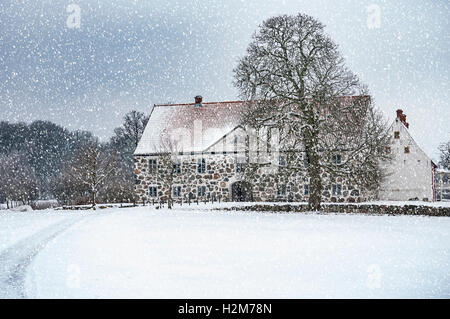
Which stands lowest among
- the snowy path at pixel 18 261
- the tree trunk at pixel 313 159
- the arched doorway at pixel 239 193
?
the snowy path at pixel 18 261

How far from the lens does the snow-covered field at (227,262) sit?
21.4 ft

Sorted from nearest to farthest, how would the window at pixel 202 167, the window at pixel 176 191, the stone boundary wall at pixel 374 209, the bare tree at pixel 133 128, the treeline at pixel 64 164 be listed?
the stone boundary wall at pixel 374 209 < the window at pixel 202 167 < the window at pixel 176 191 < the treeline at pixel 64 164 < the bare tree at pixel 133 128

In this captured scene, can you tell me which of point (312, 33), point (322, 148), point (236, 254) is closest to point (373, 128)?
point (322, 148)

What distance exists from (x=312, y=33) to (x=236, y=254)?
16131 mm

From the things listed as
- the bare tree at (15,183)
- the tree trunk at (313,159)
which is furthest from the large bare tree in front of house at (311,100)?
the bare tree at (15,183)

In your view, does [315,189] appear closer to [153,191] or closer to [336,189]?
[336,189]

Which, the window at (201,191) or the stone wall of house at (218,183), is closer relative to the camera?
the stone wall of house at (218,183)

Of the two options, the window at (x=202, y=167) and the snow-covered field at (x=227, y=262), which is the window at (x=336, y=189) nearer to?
the window at (x=202, y=167)

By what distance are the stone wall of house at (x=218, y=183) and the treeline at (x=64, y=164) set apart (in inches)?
117

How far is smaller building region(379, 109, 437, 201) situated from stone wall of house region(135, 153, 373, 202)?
13.0ft

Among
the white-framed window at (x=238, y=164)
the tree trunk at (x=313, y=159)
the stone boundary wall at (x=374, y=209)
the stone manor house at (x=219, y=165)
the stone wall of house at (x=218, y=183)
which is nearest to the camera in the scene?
the stone boundary wall at (x=374, y=209)

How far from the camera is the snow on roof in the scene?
112 ft

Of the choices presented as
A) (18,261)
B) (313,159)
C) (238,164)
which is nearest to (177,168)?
(238,164)
